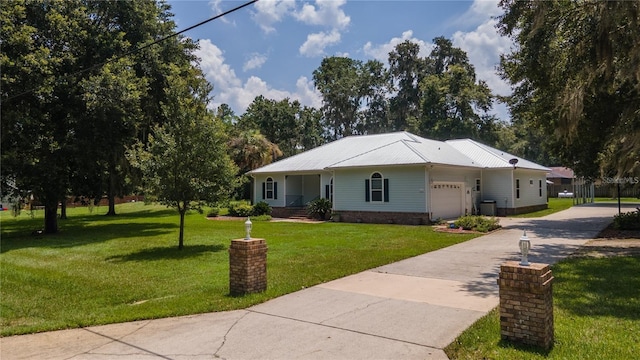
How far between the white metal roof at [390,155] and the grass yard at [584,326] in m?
12.3

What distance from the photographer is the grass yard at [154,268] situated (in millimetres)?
6621

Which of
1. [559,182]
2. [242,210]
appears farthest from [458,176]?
[559,182]

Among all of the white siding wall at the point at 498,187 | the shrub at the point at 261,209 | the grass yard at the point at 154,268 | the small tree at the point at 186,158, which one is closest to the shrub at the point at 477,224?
the grass yard at the point at 154,268

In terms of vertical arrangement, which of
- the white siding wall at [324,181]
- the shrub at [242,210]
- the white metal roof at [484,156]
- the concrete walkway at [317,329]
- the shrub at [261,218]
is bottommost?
the concrete walkway at [317,329]

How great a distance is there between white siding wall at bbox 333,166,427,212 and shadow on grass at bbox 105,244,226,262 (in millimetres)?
9749

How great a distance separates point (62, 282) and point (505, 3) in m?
12.9

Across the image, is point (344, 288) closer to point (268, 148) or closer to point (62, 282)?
point (62, 282)

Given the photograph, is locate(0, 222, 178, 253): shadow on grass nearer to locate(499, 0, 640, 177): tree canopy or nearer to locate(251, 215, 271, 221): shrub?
A: locate(251, 215, 271, 221): shrub

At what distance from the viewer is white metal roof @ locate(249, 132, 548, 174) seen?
21.3 metres

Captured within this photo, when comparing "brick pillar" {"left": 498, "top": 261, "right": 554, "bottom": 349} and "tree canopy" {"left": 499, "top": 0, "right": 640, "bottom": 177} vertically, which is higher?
"tree canopy" {"left": 499, "top": 0, "right": 640, "bottom": 177}

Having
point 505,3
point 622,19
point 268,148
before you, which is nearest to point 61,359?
point 622,19

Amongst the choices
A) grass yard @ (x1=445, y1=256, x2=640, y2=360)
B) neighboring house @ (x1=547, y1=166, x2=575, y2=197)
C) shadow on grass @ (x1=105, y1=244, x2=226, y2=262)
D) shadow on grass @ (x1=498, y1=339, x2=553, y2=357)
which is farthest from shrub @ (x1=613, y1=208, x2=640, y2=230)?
neighboring house @ (x1=547, y1=166, x2=575, y2=197)

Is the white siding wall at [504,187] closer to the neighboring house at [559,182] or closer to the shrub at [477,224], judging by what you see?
the shrub at [477,224]

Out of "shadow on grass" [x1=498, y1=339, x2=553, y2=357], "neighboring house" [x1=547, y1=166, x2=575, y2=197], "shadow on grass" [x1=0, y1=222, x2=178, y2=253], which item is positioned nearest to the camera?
"shadow on grass" [x1=498, y1=339, x2=553, y2=357]
